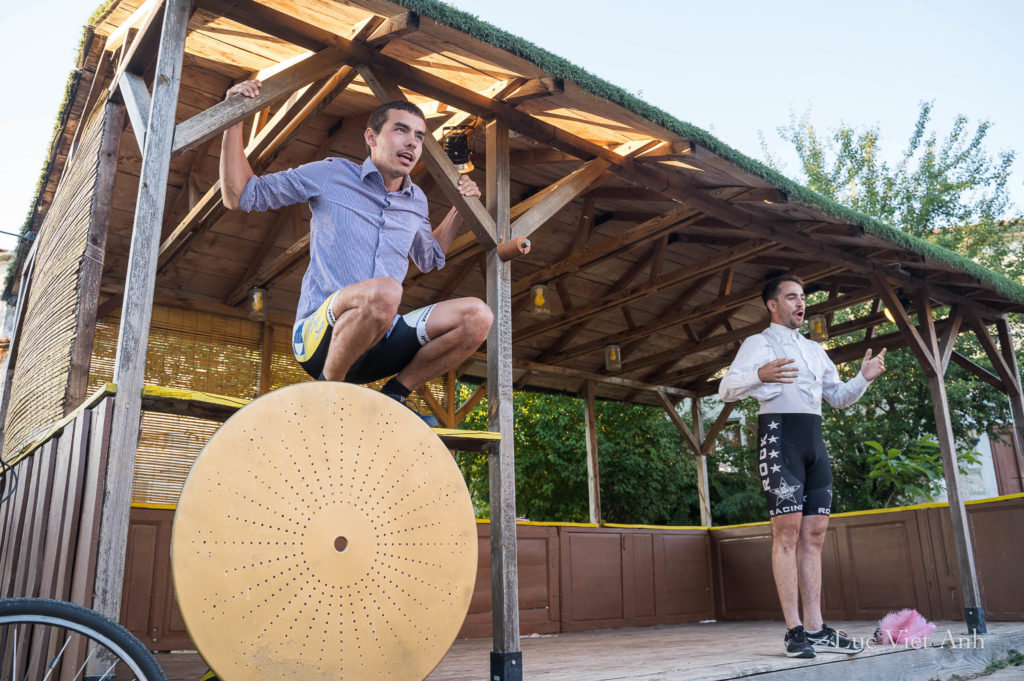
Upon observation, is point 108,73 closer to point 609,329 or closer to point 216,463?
point 216,463

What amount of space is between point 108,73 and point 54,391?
1645 mm

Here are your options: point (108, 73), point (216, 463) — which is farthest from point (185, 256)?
point (216, 463)

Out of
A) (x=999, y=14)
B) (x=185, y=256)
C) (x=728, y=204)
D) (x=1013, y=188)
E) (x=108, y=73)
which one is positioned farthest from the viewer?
(x=999, y=14)

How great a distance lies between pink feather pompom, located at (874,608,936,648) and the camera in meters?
4.01

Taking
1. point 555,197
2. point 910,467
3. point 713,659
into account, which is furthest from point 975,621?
point 910,467

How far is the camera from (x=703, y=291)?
25.5 feet

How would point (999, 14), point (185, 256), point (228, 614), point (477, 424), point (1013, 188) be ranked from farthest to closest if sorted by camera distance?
1. point (999, 14)
2. point (477, 424)
3. point (1013, 188)
4. point (185, 256)
5. point (228, 614)

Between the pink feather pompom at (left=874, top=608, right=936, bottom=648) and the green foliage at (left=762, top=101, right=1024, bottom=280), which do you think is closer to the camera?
the pink feather pompom at (left=874, top=608, right=936, bottom=648)

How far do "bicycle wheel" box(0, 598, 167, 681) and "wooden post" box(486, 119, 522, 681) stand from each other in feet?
4.70

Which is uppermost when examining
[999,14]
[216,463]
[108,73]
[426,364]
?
[999,14]

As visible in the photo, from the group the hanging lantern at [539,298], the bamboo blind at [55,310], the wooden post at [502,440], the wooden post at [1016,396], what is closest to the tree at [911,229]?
the wooden post at [1016,396]

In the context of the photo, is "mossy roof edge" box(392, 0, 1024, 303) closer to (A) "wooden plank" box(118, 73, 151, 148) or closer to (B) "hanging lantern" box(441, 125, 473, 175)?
(B) "hanging lantern" box(441, 125, 473, 175)

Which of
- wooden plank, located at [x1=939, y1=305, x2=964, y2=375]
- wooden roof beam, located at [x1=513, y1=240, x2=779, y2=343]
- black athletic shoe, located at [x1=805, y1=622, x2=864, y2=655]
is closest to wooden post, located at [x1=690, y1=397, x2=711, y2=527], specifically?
wooden roof beam, located at [x1=513, y1=240, x2=779, y2=343]

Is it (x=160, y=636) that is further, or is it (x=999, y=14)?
(x=999, y=14)
